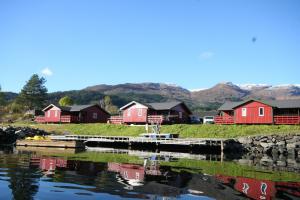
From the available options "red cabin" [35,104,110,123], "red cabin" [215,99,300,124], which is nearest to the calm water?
"red cabin" [215,99,300,124]

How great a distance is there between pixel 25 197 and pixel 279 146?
3519 centimetres

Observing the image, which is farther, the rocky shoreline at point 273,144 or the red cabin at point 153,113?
the red cabin at point 153,113

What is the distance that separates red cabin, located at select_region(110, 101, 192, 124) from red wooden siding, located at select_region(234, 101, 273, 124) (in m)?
11.9

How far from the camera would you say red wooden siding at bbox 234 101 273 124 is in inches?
2103

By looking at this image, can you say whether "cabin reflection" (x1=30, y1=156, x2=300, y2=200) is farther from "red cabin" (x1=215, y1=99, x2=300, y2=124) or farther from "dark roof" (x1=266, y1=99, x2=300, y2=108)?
"dark roof" (x1=266, y1=99, x2=300, y2=108)

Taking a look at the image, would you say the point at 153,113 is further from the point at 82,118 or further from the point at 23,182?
the point at 23,182

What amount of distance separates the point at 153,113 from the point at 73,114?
2014 centimetres

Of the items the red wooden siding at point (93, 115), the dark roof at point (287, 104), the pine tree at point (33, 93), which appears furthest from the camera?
the pine tree at point (33, 93)

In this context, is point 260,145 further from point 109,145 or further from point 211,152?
point 109,145

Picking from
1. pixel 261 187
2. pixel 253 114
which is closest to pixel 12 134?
pixel 253 114

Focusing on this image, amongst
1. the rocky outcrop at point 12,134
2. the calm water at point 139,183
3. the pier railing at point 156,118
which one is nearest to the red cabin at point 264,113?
the pier railing at point 156,118

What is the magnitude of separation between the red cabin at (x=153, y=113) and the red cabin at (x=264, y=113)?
30.4ft

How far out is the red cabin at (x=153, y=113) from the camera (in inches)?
2470

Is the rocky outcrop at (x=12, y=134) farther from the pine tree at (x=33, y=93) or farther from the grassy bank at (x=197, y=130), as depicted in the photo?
the pine tree at (x=33, y=93)
